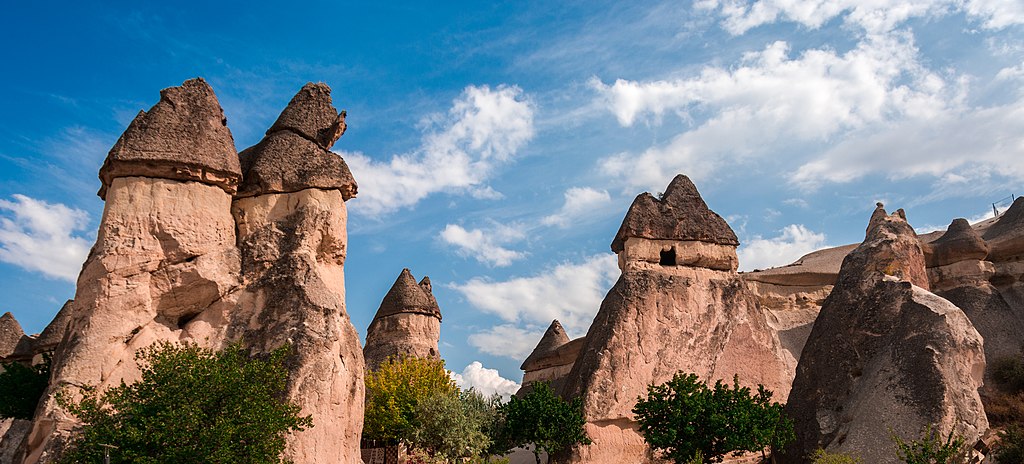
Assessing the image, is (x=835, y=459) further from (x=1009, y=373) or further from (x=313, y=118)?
(x=313, y=118)

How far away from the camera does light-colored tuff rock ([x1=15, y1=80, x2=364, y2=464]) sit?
519 inches

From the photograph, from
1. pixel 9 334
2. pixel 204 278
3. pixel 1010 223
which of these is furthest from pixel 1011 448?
pixel 9 334

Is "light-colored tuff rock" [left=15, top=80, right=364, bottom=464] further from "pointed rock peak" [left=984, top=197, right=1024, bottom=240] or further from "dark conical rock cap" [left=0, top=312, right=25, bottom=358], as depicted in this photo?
"pointed rock peak" [left=984, top=197, right=1024, bottom=240]

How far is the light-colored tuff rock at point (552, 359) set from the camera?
1083 inches

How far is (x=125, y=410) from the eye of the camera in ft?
38.8

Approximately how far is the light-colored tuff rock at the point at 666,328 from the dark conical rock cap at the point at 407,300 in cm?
727

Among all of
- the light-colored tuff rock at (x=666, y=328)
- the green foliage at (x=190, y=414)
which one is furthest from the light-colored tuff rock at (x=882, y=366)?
the green foliage at (x=190, y=414)

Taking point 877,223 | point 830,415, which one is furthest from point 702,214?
point 830,415

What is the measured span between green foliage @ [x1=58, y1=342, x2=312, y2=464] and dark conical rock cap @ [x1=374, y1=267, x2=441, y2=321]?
504 inches

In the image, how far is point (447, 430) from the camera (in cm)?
1861

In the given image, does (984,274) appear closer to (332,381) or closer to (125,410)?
(332,381)

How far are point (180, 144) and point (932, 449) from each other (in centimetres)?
1358

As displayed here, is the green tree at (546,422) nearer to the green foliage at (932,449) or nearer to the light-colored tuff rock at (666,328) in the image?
the light-colored tuff rock at (666,328)

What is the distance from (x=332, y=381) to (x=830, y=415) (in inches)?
364
